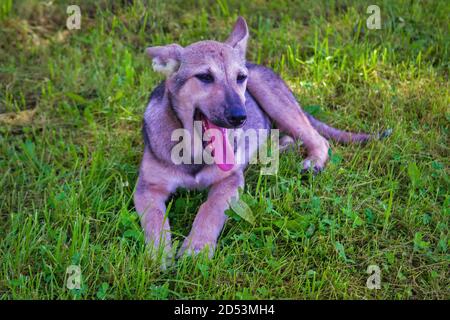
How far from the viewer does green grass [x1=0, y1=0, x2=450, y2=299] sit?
11.2ft

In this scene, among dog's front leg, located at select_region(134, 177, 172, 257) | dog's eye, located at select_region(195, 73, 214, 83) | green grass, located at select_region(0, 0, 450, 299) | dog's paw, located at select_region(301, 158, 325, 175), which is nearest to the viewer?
green grass, located at select_region(0, 0, 450, 299)

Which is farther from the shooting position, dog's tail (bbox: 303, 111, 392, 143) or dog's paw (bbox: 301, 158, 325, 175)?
dog's tail (bbox: 303, 111, 392, 143)

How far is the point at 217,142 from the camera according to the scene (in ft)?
13.0

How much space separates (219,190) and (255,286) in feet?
2.78

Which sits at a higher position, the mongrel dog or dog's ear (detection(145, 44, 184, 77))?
dog's ear (detection(145, 44, 184, 77))

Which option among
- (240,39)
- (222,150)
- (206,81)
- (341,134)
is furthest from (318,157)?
(206,81)

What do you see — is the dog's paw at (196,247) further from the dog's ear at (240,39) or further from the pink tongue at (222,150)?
the dog's ear at (240,39)
